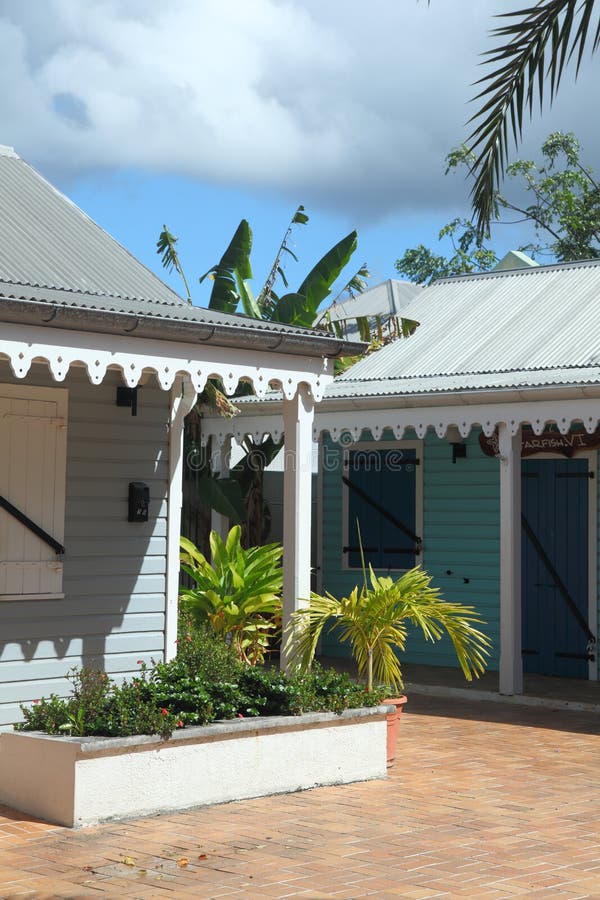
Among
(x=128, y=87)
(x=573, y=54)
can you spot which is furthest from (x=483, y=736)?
(x=128, y=87)

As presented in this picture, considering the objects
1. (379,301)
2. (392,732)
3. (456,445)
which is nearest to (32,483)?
(392,732)

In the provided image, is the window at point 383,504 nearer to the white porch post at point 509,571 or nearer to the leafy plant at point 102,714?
the white porch post at point 509,571

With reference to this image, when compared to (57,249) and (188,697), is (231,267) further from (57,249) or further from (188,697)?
(188,697)

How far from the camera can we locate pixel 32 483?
7.95m

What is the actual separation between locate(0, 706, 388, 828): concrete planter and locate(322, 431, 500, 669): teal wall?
5724 mm

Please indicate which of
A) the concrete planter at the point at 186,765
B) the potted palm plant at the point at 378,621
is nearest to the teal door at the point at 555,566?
A: the potted palm plant at the point at 378,621

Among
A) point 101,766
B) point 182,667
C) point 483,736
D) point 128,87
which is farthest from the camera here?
point 128,87

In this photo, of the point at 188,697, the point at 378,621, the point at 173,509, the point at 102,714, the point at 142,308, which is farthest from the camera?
the point at 173,509

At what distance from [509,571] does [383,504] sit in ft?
10.3

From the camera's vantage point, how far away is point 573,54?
5.75 meters

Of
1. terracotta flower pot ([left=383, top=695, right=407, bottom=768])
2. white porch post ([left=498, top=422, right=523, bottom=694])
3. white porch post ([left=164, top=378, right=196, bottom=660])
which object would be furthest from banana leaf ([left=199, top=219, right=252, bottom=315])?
terracotta flower pot ([left=383, top=695, right=407, bottom=768])

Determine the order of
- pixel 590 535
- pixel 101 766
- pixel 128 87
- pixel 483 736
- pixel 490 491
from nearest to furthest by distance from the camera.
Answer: pixel 101 766
pixel 483 736
pixel 590 535
pixel 490 491
pixel 128 87

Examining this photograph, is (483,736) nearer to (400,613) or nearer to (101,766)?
(400,613)

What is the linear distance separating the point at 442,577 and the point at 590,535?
6.21ft
